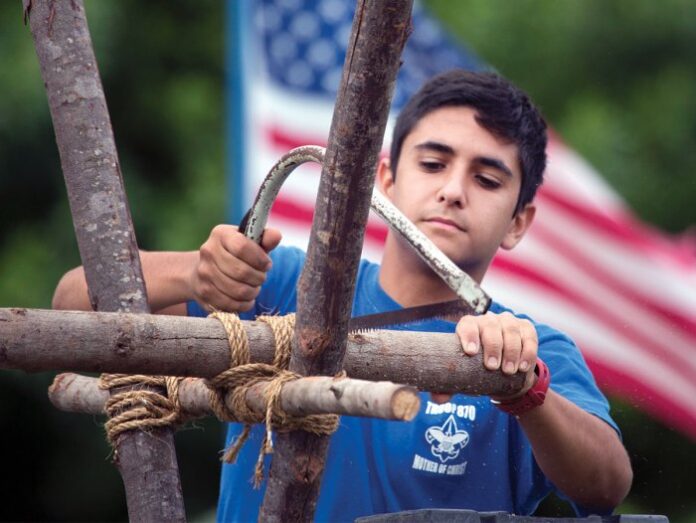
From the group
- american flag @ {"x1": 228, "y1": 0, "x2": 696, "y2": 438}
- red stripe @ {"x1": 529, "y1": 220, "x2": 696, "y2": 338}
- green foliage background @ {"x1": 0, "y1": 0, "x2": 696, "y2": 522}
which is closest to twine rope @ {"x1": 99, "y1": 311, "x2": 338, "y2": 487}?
american flag @ {"x1": 228, "y1": 0, "x2": 696, "y2": 438}

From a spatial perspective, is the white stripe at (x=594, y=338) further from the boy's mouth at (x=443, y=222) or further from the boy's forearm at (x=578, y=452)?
the boy's forearm at (x=578, y=452)

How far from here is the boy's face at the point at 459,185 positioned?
2.96m

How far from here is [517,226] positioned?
130 inches

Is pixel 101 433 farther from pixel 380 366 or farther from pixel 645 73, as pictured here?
pixel 380 366

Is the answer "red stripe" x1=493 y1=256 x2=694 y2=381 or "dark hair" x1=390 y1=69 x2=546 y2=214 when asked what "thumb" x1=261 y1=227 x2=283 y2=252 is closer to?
"dark hair" x1=390 y1=69 x2=546 y2=214

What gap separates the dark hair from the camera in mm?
3143

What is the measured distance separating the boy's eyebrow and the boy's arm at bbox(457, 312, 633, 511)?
0.68 meters

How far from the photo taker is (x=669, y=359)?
5.32 metres

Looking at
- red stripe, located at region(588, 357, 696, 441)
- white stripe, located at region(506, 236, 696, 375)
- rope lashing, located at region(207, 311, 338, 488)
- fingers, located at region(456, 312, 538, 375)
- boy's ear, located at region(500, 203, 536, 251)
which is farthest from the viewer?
white stripe, located at region(506, 236, 696, 375)

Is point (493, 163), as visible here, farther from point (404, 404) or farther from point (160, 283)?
point (404, 404)

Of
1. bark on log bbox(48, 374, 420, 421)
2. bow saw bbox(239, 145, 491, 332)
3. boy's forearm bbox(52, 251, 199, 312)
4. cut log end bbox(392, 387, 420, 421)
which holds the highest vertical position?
boy's forearm bbox(52, 251, 199, 312)

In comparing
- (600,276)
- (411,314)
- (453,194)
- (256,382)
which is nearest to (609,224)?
(600,276)

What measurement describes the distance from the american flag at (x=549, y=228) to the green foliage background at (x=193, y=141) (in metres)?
0.66

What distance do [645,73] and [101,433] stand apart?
329cm
